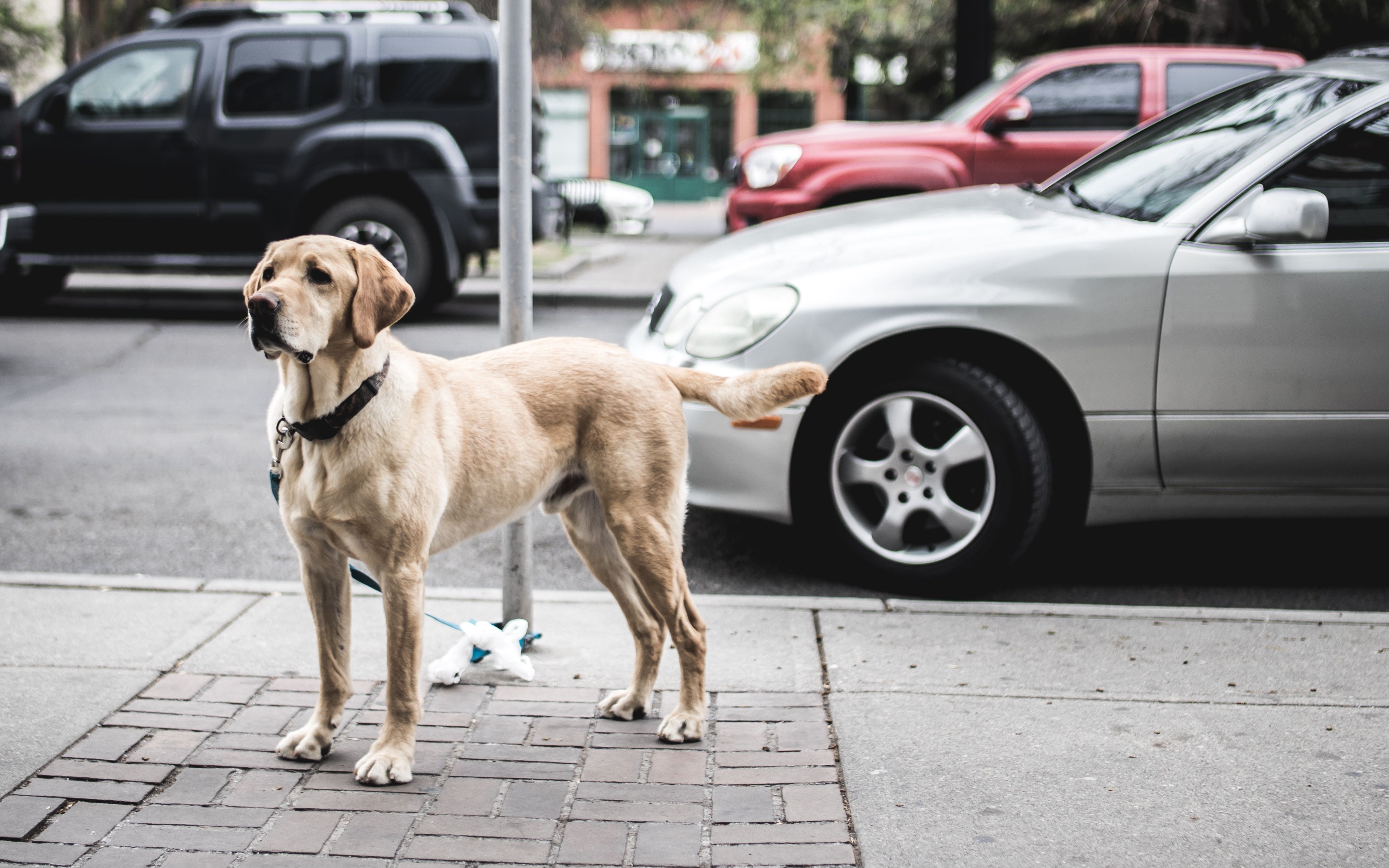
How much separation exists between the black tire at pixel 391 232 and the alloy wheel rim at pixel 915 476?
669 centimetres

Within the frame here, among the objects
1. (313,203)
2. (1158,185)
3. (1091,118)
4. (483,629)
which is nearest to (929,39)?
(1091,118)

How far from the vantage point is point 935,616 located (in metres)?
4.43

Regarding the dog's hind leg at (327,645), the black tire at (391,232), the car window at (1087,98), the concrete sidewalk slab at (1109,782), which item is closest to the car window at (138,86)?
the black tire at (391,232)

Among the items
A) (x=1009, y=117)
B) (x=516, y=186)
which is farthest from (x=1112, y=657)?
(x=1009, y=117)

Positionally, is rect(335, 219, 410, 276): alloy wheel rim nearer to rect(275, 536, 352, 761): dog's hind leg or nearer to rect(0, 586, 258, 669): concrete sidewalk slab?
rect(0, 586, 258, 669): concrete sidewalk slab

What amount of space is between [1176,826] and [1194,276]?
82.5 inches

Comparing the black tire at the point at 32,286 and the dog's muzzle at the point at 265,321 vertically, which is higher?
the dog's muzzle at the point at 265,321

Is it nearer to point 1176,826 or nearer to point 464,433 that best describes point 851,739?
point 1176,826

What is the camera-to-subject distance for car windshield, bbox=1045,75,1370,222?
4.77 m

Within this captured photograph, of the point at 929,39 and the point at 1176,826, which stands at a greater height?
the point at 929,39

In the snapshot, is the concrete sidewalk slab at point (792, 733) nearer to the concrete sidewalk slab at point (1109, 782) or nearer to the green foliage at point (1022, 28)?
the concrete sidewalk slab at point (1109, 782)

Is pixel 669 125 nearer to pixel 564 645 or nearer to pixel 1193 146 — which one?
pixel 1193 146

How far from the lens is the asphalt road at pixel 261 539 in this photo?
495 cm

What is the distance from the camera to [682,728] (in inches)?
137
